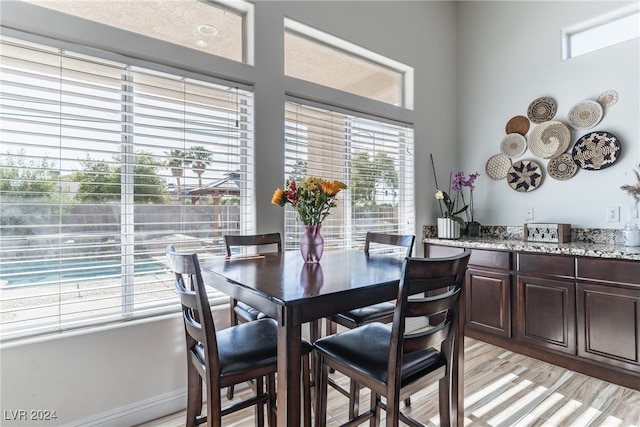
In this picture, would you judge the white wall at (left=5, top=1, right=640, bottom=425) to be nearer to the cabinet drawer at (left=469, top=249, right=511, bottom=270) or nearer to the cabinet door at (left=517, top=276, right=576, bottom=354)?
the cabinet drawer at (left=469, top=249, right=511, bottom=270)

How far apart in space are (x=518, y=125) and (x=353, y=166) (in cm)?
171

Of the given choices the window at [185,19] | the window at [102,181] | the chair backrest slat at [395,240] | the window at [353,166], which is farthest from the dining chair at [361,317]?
the window at [185,19]

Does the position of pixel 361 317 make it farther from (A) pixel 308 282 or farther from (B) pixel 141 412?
(B) pixel 141 412

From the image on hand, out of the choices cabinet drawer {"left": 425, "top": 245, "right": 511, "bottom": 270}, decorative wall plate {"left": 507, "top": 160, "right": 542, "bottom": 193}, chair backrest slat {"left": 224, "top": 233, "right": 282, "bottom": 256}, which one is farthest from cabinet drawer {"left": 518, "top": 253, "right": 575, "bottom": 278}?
chair backrest slat {"left": 224, "top": 233, "right": 282, "bottom": 256}

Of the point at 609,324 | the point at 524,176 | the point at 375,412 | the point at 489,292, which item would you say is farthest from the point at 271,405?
the point at 524,176

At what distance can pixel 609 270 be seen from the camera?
2.21 metres

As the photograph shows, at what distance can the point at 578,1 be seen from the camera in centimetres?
287

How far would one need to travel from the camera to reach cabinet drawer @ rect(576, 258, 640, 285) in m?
2.12

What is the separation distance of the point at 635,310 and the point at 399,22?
9.74 feet

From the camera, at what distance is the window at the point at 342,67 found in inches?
103

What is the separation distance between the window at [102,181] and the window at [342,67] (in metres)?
0.66

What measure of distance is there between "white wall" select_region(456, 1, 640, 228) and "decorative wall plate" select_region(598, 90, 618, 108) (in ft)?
0.11

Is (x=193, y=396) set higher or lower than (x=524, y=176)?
lower

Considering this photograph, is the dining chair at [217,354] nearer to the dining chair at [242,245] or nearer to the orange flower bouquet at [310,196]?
the dining chair at [242,245]
